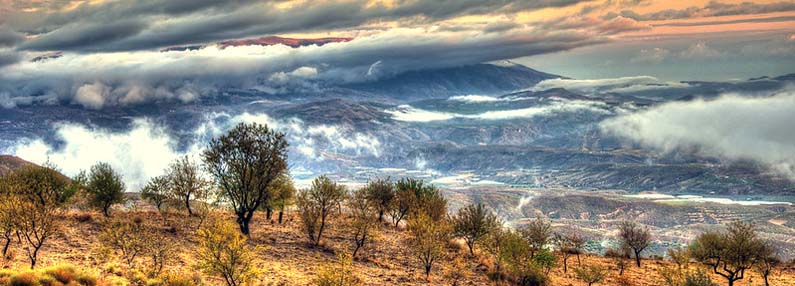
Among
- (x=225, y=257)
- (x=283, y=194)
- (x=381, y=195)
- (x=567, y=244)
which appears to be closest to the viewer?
(x=225, y=257)

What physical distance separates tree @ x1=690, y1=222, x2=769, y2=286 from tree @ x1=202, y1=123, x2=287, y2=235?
2188 inches

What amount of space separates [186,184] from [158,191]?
9401mm

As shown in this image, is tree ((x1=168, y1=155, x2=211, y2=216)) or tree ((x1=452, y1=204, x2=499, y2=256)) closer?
tree ((x1=452, y1=204, x2=499, y2=256))

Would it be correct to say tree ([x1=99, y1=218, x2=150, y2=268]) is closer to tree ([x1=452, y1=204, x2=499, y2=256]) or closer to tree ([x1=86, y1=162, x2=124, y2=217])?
tree ([x1=86, y1=162, x2=124, y2=217])

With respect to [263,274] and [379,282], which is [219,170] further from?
[379,282]

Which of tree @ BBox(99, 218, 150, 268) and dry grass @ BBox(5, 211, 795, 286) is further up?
tree @ BBox(99, 218, 150, 268)

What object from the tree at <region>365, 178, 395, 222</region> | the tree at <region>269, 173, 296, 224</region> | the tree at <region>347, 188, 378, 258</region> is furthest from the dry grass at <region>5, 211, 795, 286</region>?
the tree at <region>365, 178, 395, 222</region>

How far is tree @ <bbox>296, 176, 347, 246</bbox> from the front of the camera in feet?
238

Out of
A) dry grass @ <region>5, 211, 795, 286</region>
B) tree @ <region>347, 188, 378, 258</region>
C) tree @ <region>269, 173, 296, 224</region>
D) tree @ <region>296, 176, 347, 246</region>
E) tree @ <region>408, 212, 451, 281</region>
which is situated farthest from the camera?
tree @ <region>269, 173, 296, 224</region>

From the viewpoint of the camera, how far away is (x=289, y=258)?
62.6 metres

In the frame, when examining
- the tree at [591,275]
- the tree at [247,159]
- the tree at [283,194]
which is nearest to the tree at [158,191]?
the tree at [283,194]

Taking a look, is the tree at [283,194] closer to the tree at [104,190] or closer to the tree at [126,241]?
the tree at [126,241]

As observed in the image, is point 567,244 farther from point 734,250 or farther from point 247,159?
point 247,159

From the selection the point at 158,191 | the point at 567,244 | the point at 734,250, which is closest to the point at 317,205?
the point at 158,191
